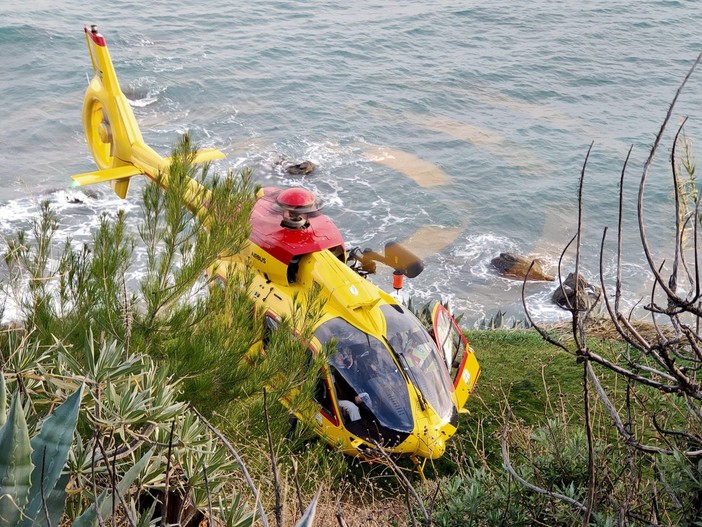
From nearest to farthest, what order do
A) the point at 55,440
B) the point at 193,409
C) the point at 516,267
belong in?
the point at 55,440 < the point at 193,409 < the point at 516,267

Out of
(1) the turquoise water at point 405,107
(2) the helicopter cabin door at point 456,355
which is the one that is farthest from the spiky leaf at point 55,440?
(1) the turquoise water at point 405,107

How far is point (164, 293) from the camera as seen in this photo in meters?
5.79

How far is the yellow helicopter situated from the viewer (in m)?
7.57

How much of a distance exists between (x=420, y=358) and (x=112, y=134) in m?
6.28


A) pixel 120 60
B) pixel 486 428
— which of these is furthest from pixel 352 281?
pixel 120 60

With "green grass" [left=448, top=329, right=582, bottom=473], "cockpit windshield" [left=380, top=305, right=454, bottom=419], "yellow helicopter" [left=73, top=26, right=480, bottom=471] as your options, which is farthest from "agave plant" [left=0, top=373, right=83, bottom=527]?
"green grass" [left=448, top=329, right=582, bottom=473]

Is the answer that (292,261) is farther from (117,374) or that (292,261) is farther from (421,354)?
(117,374)

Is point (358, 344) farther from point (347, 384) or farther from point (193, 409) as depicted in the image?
point (193, 409)

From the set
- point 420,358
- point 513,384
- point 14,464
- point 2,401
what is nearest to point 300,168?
point 513,384

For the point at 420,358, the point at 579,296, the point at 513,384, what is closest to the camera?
the point at 579,296

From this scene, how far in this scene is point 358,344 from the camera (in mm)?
7988

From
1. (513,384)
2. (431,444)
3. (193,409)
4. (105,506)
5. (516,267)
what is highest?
(193,409)

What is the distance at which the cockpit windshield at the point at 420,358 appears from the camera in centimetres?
789

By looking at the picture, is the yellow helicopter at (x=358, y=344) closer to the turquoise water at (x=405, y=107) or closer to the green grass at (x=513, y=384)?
the green grass at (x=513, y=384)
